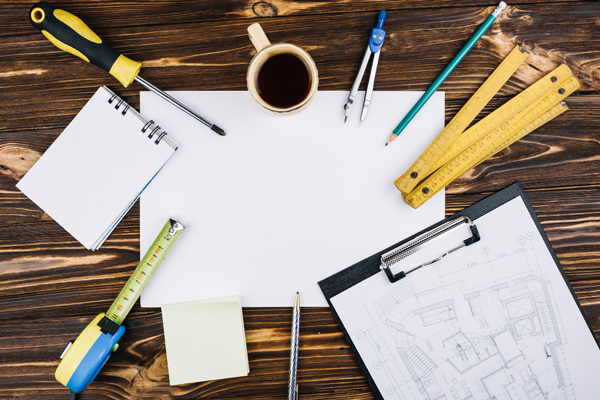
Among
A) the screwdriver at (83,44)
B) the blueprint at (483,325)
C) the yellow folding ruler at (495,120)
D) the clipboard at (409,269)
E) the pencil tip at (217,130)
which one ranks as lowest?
the blueprint at (483,325)

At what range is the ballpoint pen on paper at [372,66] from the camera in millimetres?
728

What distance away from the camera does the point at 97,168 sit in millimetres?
771

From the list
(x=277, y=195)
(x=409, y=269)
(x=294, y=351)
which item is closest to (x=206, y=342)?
(x=294, y=351)

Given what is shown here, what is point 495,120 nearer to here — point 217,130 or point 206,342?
point 217,130

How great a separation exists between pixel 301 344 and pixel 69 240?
1.82 ft

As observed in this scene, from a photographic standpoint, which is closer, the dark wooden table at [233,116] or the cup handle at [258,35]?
the cup handle at [258,35]

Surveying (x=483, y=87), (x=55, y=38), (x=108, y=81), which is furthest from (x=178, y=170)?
(x=483, y=87)

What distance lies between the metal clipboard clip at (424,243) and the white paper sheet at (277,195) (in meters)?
0.02

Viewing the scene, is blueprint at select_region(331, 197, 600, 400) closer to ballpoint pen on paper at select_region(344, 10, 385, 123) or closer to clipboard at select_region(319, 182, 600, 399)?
clipboard at select_region(319, 182, 600, 399)

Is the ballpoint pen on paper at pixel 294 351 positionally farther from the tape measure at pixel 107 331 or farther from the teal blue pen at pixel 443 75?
the teal blue pen at pixel 443 75

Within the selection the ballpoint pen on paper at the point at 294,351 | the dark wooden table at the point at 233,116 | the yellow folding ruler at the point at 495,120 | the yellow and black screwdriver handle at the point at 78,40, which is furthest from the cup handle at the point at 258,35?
the ballpoint pen on paper at the point at 294,351

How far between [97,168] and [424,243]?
698mm

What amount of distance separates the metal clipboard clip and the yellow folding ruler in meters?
0.07

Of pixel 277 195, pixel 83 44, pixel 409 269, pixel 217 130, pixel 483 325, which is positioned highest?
pixel 83 44
